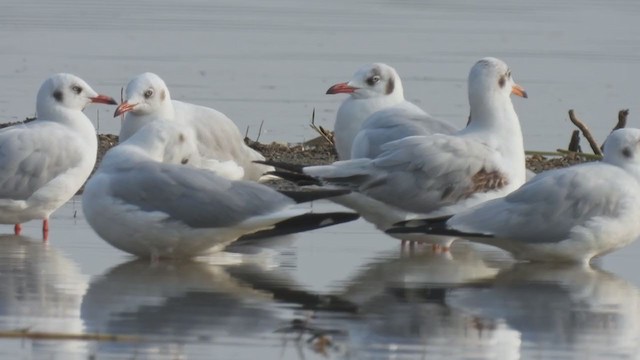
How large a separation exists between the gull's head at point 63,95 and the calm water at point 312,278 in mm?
708

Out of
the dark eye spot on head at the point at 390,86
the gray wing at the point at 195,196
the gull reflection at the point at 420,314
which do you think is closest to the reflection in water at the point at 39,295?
the gray wing at the point at 195,196

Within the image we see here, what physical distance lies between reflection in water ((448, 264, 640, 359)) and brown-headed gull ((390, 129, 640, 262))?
0.15 m

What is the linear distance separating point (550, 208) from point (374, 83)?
347cm

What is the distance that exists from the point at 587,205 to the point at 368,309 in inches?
76.5

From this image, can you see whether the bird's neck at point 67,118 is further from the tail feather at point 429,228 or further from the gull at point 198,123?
the tail feather at point 429,228

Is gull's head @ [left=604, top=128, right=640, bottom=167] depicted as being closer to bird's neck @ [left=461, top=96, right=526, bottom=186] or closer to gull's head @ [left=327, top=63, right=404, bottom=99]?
bird's neck @ [left=461, top=96, right=526, bottom=186]

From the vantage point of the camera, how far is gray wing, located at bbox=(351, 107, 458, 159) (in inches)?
461

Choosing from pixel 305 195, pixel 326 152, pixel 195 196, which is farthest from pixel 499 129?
pixel 326 152

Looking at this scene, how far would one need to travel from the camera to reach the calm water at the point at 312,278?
25.9ft

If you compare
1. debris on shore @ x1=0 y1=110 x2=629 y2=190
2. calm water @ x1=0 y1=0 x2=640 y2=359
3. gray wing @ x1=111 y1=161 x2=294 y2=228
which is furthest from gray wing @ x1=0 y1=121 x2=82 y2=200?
debris on shore @ x1=0 y1=110 x2=629 y2=190

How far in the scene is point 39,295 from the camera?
8828mm

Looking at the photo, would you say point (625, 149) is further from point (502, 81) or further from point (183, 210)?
point (183, 210)

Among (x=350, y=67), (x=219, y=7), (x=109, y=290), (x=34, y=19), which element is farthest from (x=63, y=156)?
(x=219, y=7)

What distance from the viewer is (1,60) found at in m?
19.2
